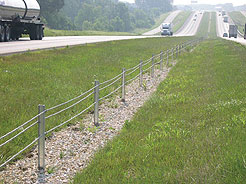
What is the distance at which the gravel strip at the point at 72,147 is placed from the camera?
287 inches

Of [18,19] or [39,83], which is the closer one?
[39,83]

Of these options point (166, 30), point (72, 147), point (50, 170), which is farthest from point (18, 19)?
point (166, 30)

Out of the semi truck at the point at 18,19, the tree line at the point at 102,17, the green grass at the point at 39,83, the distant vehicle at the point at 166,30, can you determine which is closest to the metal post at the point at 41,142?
the green grass at the point at 39,83

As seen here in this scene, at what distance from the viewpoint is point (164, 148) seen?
785 centimetres

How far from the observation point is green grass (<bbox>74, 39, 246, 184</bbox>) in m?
6.35

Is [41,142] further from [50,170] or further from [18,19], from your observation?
[18,19]

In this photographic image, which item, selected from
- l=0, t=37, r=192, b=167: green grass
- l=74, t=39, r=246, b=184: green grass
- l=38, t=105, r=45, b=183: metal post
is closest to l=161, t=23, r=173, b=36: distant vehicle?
l=0, t=37, r=192, b=167: green grass

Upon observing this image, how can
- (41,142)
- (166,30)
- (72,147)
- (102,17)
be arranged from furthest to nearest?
(102,17) < (166,30) < (72,147) < (41,142)

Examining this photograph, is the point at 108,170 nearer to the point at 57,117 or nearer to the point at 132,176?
the point at 132,176

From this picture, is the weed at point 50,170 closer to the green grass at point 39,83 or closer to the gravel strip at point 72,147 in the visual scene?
the gravel strip at point 72,147

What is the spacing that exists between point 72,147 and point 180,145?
2.39 metres

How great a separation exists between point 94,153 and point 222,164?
286 cm

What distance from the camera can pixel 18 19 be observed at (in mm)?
34531

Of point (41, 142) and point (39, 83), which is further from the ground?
point (41, 142)
